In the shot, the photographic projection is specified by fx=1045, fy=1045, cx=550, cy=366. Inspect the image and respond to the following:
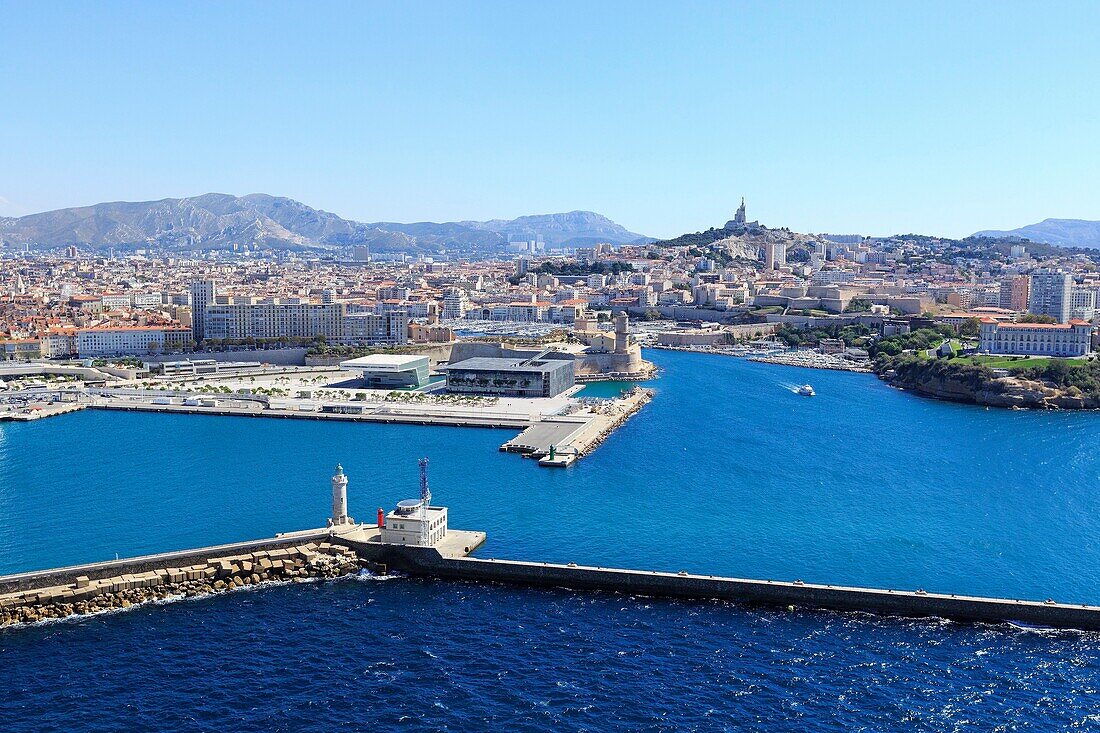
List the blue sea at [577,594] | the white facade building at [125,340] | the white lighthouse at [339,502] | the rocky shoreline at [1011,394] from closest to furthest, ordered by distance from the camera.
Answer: the blue sea at [577,594] < the white lighthouse at [339,502] < the rocky shoreline at [1011,394] < the white facade building at [125,340]

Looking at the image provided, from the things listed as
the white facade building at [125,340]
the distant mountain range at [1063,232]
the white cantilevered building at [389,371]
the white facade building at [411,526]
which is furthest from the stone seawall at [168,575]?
the distant mountain range at [1063,232]

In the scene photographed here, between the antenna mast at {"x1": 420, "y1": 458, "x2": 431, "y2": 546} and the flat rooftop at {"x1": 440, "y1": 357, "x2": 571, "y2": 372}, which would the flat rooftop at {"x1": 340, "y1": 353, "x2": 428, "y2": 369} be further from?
the antenna mast at {"x1": 420, "y1": 458, "x2": 431, "y2": 546}

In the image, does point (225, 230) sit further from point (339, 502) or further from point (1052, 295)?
point (339, 502)

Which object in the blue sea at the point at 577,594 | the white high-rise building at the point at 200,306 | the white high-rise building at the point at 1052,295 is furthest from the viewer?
the white high-rise building at the point at 1052,295

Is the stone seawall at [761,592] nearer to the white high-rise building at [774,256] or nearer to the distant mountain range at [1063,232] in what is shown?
the white high-rise building at [774,256]

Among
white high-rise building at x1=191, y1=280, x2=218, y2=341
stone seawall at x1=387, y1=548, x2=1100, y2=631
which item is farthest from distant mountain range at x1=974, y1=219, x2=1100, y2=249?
stone seawall at x1=387, y1=548, x2=1100, y2=631

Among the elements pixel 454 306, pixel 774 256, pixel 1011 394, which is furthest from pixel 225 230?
pixel 1011 394
